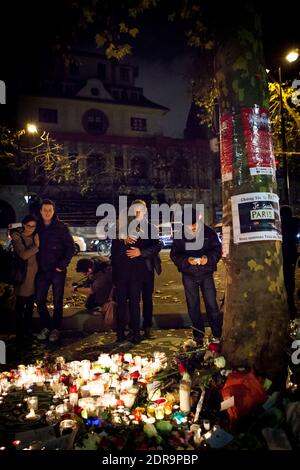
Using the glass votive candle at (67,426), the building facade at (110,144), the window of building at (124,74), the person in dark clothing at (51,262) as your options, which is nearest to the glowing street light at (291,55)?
the person in dark clothing at (51,262)

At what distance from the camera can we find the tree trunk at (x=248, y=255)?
3.69 m

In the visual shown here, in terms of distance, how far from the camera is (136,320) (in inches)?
251

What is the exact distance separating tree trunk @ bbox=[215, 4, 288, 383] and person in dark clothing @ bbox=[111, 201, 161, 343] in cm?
251

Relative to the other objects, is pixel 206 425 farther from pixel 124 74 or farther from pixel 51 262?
pixel 124 74

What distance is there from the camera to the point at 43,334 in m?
6.55

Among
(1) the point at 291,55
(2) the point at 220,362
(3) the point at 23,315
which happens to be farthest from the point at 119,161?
(2) the point at 220,362

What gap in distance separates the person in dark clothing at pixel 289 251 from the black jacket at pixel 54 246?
3787 millimetres

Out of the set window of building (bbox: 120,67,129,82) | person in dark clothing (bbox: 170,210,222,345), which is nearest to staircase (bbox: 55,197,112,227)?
window of building (bbox: 120,67,129,82)

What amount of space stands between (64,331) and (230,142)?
5.03 meters

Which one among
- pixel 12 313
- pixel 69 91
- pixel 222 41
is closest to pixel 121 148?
pixel 69 91

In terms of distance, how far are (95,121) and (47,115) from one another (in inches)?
197

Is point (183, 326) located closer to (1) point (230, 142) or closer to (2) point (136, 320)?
(2) point (136, 320)

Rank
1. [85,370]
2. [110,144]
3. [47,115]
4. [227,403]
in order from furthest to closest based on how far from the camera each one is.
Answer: [110,144] < [47,115] < [85,370] < [227,403]

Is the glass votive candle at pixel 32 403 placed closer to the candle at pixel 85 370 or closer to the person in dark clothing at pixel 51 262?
the candle at pixel 85 370
